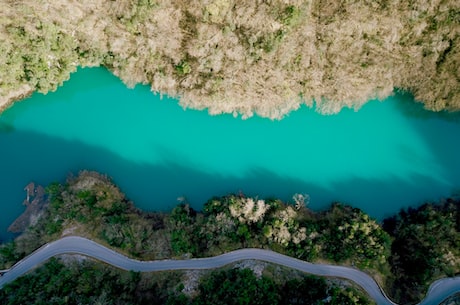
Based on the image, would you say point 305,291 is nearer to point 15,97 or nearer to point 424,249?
point 424,249

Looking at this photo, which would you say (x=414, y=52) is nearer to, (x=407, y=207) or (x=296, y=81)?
(x=296, y=81)

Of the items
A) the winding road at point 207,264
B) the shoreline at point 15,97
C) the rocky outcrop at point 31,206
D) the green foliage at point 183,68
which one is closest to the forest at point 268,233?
the winding road at point 207,264

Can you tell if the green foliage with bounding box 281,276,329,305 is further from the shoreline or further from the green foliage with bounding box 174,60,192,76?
the shoreline

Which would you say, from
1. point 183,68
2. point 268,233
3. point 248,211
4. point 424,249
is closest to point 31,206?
A: point 183,68

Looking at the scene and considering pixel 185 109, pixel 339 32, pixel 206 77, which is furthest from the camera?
pixel 185 109

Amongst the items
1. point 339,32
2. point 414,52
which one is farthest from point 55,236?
point 414,52

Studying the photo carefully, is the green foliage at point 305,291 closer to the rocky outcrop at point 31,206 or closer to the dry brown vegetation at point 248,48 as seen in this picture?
the dry brown vegetation at point 248,48

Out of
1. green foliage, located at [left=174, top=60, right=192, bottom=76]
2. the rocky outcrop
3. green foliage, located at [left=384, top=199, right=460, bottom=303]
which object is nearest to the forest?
green foliage, located at [left=384, top=199, right=460, bottom=303]
